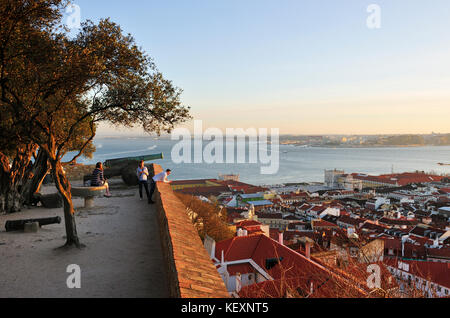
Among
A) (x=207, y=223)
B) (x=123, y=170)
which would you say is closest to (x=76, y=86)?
(x=123, y=170)

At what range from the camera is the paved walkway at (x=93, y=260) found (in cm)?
367

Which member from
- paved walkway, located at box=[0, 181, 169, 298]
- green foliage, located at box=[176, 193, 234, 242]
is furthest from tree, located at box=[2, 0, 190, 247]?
green foliage, located at box=[176, 193, 234, 242]

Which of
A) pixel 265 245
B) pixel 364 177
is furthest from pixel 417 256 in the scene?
pixel 364 177

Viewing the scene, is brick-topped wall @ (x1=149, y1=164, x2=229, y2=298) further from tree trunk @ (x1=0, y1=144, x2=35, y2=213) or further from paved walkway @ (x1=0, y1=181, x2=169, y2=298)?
tree trunk @ (x1=0, y1=144, x2=35, y2=213)

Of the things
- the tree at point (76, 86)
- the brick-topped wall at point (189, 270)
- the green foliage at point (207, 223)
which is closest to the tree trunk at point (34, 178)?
the tree at point (76, 86)

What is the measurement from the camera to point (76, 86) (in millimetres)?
5270

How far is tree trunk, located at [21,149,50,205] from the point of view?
839 cm

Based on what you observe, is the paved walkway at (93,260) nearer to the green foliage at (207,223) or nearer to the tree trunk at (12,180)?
the tree trunk at (12,180)

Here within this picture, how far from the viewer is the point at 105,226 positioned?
643cm

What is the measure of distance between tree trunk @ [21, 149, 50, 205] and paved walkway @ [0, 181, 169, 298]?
1.20m

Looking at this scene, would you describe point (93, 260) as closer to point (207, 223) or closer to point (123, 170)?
point (123, 170)

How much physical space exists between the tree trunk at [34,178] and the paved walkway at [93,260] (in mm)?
1198
